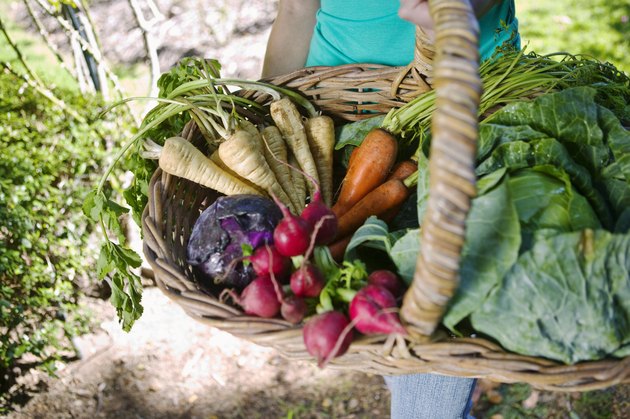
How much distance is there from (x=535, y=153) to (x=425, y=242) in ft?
1.84

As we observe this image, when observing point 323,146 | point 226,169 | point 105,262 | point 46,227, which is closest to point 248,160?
point 226,169

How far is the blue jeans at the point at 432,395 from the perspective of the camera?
1.51 metres

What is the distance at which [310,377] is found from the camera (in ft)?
8.01

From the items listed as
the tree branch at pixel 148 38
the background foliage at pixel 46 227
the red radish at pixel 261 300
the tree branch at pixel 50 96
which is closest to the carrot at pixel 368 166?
the red radish at pixel 261 300

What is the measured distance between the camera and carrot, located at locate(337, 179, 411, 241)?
4.82 feet

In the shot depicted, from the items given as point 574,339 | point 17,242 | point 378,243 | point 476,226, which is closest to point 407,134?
point 378,243

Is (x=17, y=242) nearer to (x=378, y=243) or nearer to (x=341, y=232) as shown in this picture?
(x=341, y=232)

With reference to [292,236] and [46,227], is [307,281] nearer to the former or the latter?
[292,236]

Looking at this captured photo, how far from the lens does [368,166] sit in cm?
153

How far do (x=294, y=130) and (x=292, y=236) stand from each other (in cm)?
62

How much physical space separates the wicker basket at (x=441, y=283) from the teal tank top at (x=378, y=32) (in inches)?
15.7

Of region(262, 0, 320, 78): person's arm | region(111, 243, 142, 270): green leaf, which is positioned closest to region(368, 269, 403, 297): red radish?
region(111, 243, 142, 270): green leaf

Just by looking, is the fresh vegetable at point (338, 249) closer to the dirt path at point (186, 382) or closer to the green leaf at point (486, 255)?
the green leaf at point (486, 255)

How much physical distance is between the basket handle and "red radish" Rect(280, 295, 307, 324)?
28cm
